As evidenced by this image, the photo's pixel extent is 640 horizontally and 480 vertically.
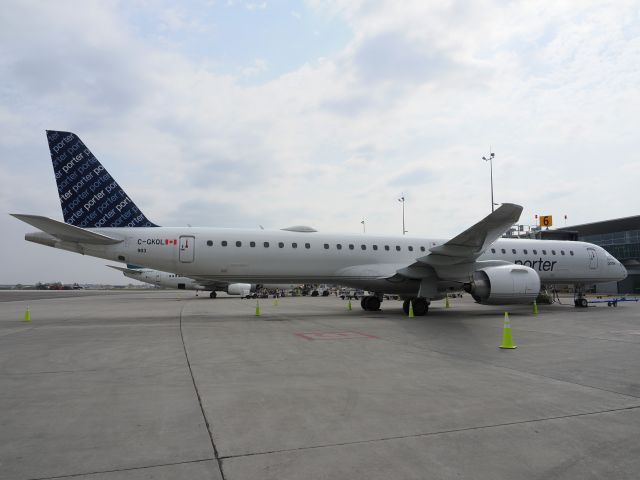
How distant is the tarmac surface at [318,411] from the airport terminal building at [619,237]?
4370cm

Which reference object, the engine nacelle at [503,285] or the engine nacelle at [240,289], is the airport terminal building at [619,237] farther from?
the engine nacelle at [503,285]

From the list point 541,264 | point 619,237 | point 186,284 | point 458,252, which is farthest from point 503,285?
point 619,237

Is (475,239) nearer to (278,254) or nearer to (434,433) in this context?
(278,254)

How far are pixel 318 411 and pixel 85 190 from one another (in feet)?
45.2

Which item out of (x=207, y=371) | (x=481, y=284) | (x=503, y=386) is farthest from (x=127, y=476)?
(x=481, y=284)

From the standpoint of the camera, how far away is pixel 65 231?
13.5 metres

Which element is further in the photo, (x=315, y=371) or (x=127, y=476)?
(x=315, y=371)

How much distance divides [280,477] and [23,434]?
94.9 inches

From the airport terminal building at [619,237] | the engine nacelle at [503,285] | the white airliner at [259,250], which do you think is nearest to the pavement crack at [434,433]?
the white airliner at [259,250]

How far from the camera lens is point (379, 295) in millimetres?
19969

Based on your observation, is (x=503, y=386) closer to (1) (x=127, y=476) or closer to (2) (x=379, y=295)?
(1) (x=127, y=476)

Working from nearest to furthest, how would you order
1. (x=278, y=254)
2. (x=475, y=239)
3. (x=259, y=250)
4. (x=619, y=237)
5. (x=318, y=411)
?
(x=318, y=411), (x=475, y=239), (x=259, y=250), (x=278, y=254), (x=619, y=237)

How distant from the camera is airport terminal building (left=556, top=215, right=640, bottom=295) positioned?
154ft

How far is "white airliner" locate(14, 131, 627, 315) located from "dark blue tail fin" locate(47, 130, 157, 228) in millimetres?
30
